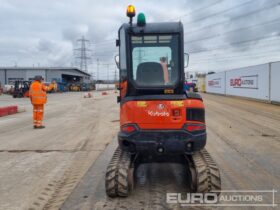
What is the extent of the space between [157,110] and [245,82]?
26.5m

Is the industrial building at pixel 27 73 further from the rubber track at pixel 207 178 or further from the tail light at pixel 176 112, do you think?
the rubber track at pixel 207 178

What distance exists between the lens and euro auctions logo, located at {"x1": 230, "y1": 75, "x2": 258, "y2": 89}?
26.9 metres

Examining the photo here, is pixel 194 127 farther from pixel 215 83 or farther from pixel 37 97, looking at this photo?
pixel 215 83

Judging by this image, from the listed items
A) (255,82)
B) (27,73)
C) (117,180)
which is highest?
(27,73)

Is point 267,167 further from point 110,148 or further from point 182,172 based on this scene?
point 110,148

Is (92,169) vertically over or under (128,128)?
under

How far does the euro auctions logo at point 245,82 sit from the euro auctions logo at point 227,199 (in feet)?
74.7

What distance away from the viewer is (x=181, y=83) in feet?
16.7

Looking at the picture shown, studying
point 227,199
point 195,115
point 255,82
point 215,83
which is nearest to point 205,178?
point 227,199

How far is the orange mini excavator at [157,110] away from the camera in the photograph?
4.91 metres

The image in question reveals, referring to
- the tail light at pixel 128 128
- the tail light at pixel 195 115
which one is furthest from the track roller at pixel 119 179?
the tail light at pixel 195 115

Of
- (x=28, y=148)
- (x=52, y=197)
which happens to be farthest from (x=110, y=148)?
(x=52, y=197)

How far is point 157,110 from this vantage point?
16.1ft

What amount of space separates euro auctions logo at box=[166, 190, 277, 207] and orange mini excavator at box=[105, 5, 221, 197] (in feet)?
0.40
